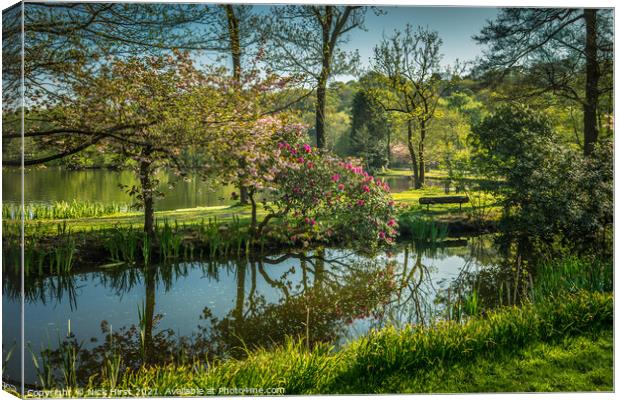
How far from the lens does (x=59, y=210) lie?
226 inches

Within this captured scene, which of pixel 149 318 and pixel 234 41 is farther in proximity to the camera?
pixel 234 41

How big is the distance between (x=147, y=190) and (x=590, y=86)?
17.5ft

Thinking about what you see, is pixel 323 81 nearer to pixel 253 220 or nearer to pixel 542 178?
pixel 253 220

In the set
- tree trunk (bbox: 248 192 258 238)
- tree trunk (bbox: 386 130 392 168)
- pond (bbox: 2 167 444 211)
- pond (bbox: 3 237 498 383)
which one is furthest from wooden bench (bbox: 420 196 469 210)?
tree trunk (bbox: 248 192 258 238)

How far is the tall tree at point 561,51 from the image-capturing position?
605 cm

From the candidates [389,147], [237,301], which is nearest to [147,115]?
[237,301]

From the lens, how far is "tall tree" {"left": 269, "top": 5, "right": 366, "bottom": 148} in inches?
230

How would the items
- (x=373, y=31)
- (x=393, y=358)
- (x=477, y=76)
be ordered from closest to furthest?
(x=393, y=358)
(x=373, y=31)
(x=477, y=76)

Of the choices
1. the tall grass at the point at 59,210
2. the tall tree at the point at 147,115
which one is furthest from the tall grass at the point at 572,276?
the tall grass at the point at 59,210

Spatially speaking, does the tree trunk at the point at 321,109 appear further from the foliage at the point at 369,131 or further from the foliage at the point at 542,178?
the foliage at the point at 542,178

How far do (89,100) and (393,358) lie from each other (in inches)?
160

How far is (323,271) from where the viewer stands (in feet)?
20.8

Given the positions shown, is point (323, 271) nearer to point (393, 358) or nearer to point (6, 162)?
point (393, 358)

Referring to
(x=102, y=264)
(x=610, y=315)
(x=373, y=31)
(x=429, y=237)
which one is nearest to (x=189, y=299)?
(x=102, y=264)
